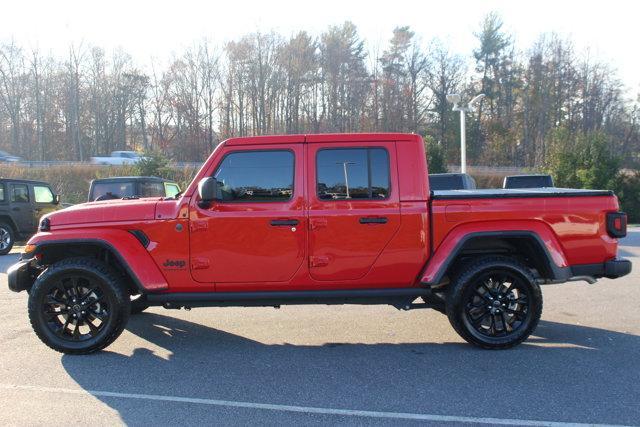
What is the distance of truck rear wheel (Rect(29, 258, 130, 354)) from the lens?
498 centimetres

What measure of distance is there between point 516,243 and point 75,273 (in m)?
4.38

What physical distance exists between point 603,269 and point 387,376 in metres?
2.49

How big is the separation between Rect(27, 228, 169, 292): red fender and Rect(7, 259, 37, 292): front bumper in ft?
1.38

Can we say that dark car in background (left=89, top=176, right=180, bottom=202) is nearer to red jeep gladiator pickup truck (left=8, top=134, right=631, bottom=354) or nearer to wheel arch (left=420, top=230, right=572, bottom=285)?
red jeep gladiator pickup truck (left=8, top=134, right=631, bottom=354)

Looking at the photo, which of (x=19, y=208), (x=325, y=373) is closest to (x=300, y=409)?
(x=325, y=373)

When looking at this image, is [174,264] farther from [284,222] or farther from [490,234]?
[490,234]

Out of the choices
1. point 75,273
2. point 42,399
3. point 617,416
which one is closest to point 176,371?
point 42,399

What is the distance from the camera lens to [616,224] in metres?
5.04

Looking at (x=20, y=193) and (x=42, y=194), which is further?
(x=42, y=194)

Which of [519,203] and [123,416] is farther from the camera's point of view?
[519,203]

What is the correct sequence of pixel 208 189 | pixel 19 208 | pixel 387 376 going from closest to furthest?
pixel 387 376 → pixel 208 189 → pixel 19 208

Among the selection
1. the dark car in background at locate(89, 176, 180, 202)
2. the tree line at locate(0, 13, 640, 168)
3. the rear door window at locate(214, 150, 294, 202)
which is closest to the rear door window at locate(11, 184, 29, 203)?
the dark car in background at locate(89, 176, 180, 202)

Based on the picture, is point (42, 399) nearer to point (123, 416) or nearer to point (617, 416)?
point (123, 416)

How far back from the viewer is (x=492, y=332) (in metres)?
5.07
